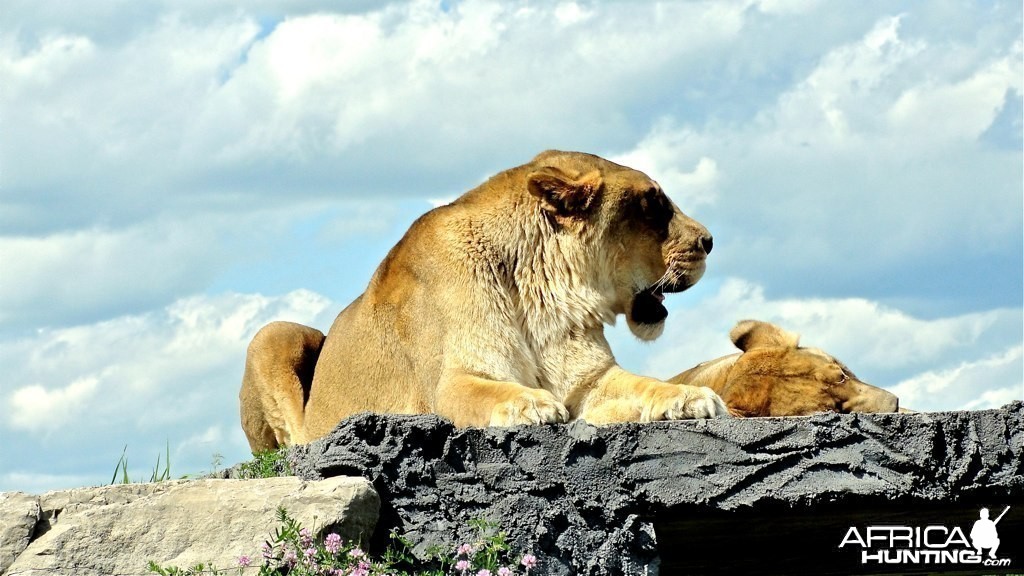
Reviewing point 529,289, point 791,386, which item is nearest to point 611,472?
point 529,289

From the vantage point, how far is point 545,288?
6.56 m

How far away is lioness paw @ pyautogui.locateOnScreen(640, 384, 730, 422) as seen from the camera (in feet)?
18.0

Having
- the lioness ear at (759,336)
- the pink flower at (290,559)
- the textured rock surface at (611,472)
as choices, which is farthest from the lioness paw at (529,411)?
the lioness ear at (759,336)

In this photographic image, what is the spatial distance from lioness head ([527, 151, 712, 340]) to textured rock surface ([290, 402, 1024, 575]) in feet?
5.32

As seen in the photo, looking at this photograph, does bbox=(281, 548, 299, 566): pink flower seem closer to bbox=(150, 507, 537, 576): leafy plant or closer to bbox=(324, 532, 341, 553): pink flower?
bbox=(150, 507, 537, 576): leafy plant

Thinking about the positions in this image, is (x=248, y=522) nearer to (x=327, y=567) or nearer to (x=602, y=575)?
(x=327, y=567)

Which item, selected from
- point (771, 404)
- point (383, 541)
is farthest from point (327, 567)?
point (771, 404)

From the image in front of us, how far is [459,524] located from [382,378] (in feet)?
5.99

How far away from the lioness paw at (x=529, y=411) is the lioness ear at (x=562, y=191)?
1433 millimetres

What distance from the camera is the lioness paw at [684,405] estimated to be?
5.49 metres

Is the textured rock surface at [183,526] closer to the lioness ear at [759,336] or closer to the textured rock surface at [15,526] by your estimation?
the textured rock surface at [15,526]

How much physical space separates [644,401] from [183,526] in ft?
Result: 6.77

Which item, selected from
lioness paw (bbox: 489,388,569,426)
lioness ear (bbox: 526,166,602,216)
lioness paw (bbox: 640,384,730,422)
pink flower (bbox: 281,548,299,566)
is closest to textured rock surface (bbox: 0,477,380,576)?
pink flower (bbox: 281,548,299,566)

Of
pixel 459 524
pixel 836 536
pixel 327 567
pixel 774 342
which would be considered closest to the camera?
pixel 327 567
